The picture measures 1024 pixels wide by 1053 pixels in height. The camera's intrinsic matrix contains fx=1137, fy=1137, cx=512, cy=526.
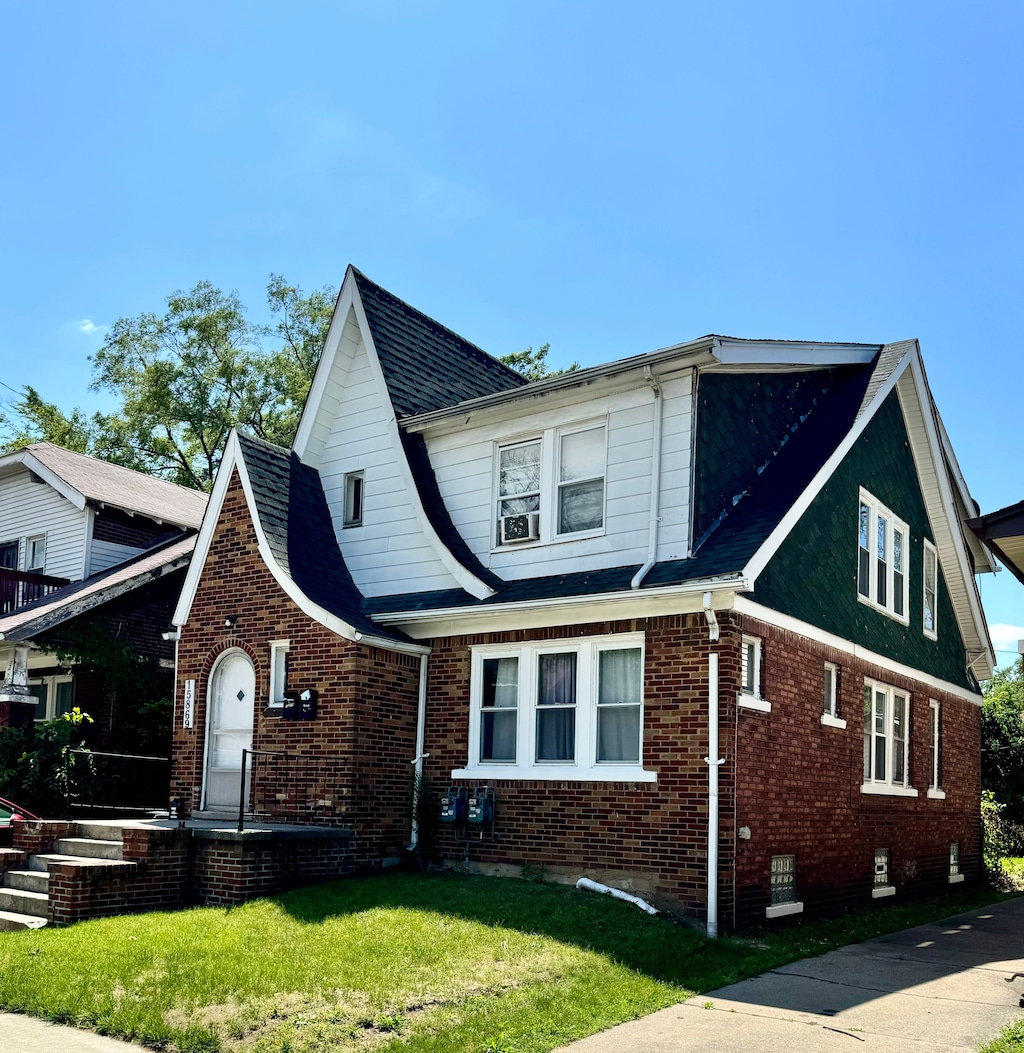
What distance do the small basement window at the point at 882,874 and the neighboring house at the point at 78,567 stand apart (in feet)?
39.9

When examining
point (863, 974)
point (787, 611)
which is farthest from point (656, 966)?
point (787, 611)

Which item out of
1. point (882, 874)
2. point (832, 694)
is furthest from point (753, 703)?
point (882, 874)

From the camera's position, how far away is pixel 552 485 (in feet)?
45.6

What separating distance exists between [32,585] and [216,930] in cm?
1404

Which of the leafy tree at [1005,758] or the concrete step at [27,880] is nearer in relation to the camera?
the concrete step at [27,880]

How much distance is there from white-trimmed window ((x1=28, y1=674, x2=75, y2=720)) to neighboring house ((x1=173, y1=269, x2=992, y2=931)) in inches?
273

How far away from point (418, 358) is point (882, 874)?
973cm

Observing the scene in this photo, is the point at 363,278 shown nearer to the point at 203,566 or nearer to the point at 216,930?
the point at 203,566

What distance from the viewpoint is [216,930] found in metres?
9.90

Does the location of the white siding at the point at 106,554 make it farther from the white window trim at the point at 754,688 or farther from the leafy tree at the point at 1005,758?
the leafy tree at the point at 1005,758

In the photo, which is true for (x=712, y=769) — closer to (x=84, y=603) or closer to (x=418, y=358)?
(x=418, y=358)

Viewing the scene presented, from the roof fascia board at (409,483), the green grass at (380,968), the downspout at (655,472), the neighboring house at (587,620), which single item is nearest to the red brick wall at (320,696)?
the neighboring house at (587,620)

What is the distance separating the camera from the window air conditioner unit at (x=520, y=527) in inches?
552

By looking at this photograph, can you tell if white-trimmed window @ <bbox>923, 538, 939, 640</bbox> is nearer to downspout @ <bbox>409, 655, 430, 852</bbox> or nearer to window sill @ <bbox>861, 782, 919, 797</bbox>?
window sill @ <bbox>861, 782, 919, 797</bbox>
